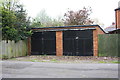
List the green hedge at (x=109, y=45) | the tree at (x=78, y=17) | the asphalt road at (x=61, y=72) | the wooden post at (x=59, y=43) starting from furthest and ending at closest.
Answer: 1. the tree at (x=78, y=17)
2. the wooden post at (x=59, y=43)
3. the green hedge at (x=109, y=45)
4. the asphalt road at (x=61, y=72)

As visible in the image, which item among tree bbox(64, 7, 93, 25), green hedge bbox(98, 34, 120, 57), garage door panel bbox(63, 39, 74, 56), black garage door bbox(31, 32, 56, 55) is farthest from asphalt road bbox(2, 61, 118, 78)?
tree bbox(64, 7, 93, 25)

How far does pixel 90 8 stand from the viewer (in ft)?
74.9

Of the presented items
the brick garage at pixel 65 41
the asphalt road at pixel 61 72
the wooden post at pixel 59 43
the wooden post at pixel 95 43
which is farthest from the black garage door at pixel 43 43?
the asphalt road at pixel 61 72

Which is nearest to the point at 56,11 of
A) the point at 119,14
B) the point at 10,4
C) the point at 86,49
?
the point at 119,14

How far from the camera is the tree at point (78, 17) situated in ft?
72.2

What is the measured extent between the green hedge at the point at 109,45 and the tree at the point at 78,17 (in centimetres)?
1050

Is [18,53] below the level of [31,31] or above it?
below

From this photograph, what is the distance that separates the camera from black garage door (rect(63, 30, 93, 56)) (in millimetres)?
11891

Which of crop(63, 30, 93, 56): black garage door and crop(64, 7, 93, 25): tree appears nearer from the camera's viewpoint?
crop(63, 30, 93, 56): black garage door

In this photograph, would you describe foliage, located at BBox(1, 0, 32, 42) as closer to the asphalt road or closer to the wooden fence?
the wooden fence

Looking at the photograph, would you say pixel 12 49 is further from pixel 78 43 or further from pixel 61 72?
pixel 61 72

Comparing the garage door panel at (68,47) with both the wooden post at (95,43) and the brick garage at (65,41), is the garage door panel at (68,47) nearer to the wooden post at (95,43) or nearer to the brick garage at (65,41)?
the brick garage at (65,41)

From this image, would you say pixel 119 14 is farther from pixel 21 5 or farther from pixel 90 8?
pixel 21 5

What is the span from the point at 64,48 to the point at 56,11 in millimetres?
18751
